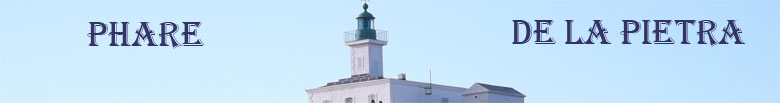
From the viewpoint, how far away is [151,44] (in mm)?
94438

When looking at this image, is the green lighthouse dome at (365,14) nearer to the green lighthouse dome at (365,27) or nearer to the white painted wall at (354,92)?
the green lighthouse dome at (365,27)

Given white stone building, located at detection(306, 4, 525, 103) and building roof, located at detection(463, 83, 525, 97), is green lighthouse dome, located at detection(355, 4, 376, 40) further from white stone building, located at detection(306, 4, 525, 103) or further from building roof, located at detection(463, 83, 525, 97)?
building roof, located at detection(463, 83, 525, 97)

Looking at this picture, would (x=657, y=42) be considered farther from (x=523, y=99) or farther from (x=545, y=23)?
(x=523, y=99)

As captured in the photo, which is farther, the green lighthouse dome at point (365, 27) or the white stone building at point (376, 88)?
the green lighthouse dome at point (365, 27)

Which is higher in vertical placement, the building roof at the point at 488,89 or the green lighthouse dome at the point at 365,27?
the green lighthouse dome at the point at 365,27

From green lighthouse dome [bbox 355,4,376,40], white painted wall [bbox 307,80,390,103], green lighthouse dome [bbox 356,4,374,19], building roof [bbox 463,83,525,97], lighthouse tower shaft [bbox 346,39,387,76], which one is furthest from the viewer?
green lighthouse dome [bbox 356,4,374,19]

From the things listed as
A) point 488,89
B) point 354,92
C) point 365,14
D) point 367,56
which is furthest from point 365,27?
point 488,89

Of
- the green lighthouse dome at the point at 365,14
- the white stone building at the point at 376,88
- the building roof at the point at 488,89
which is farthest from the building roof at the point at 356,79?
the building roof at the point at 488,89

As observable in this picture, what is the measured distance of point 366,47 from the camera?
11706cm

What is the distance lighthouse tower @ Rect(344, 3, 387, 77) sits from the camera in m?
117

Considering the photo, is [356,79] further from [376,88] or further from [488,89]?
[488,89]

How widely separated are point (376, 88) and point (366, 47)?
2526 millimetres

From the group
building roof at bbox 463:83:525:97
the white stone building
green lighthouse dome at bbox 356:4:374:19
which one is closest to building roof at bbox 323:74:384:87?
the white stone building

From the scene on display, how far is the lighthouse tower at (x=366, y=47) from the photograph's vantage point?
383ft
